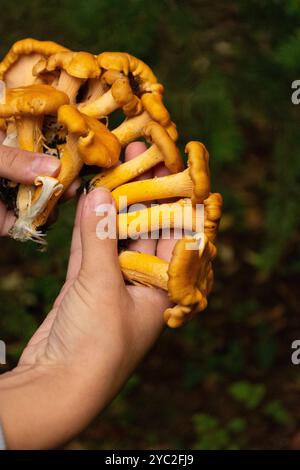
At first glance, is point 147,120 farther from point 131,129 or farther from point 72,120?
point 72,120

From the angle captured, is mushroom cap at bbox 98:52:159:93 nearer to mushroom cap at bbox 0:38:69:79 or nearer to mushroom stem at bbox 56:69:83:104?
mushroom stem at bbox 56:69:83:104

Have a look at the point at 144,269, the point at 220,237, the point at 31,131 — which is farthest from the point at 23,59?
the point at 220,237

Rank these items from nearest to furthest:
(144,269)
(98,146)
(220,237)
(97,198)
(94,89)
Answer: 1. (97,198)
2. (98,146)
3. (144,269)
4. (94,89)
5. (220,237)

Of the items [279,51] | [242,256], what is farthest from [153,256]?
[242,256]

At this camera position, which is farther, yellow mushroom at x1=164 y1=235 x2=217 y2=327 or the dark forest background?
the dark forest background

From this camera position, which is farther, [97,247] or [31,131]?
[31,131]

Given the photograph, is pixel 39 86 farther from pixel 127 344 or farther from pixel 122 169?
pixel 127 344

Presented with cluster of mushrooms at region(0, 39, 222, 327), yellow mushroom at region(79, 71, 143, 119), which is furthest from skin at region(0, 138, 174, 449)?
yellow mushroom at region(79, 71, 143, 119)

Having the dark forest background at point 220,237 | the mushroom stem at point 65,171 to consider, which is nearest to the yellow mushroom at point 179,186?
the mushroom stem at point 65,171
